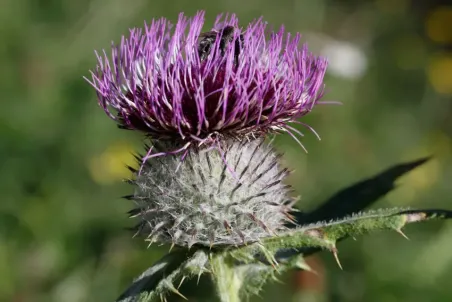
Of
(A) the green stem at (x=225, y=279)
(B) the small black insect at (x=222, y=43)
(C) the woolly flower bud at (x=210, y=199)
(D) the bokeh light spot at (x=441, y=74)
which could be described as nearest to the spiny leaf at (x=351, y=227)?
(C) the woolly flower bud at (x=210, y=199)

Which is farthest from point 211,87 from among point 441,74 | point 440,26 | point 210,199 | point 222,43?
point 440,26

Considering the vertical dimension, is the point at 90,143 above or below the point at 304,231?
below

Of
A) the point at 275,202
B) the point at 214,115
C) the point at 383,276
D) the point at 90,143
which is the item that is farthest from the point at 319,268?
the point at 90,143

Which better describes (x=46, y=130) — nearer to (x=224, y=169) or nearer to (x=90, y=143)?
(x=90, y=143)

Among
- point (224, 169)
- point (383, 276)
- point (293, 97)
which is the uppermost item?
point (293, 97)

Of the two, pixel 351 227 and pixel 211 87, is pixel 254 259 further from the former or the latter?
pixel 211 87

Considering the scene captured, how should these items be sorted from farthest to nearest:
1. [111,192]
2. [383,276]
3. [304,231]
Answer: [111,192]
[383,276]
[304,231]

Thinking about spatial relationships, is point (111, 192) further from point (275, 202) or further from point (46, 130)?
point (275, 202)

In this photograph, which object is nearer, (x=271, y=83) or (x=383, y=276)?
(x=271, y=83)

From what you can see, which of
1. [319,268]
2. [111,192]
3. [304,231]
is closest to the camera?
[304,231]
